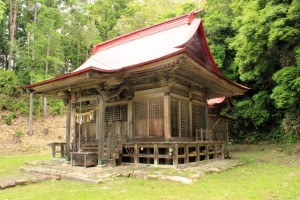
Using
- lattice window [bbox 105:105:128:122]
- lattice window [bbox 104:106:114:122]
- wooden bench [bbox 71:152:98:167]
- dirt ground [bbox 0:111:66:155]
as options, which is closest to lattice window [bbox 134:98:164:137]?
lattice window [bbox 105:105:128:122]

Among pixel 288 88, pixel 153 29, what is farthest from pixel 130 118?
pixel 288 88

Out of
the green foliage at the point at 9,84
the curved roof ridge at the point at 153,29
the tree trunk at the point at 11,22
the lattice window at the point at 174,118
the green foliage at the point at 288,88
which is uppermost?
the tree trunk at the point at 11,22

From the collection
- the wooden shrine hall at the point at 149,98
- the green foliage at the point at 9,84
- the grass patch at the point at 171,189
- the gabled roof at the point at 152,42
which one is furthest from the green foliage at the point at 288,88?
the green foliage at the point at 9,84

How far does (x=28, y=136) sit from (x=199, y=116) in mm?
16445

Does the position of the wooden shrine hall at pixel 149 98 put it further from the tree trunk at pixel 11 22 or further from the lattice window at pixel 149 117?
the tree trunk at pixel 11 22

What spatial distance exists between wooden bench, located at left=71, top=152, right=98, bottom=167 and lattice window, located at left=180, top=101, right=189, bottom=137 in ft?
13.8

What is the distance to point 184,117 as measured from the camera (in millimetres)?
12836

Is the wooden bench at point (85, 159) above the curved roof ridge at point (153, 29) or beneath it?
beneath

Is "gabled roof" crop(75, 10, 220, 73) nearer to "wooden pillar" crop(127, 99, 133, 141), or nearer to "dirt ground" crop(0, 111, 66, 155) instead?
"wooden pillar" crop(127, 99, 133, 141)

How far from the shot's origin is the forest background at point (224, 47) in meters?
15.6

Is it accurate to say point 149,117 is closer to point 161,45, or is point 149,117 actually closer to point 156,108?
point 156,108

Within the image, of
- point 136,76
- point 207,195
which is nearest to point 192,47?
point 136,76

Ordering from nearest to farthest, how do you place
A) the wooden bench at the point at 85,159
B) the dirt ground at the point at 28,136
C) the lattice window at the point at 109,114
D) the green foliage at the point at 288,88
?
the wooden bench at the point at 85,159
the lattice window at the point at 109,114
the green foliage at the point at 288,88
the dirt ground at the point at 28,136

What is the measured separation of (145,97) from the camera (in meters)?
12.1
